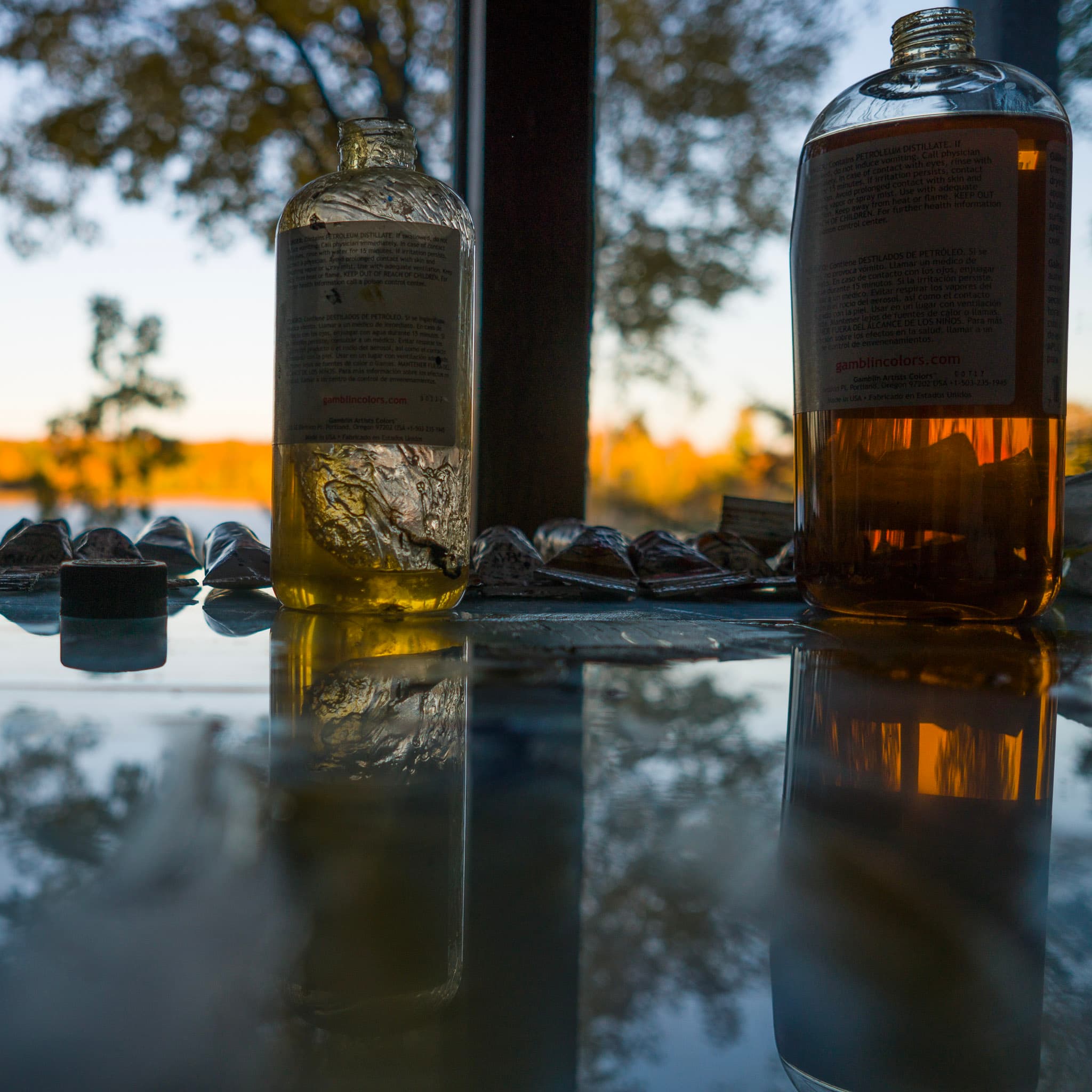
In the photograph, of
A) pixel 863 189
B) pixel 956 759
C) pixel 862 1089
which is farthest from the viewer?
pixel 863 189

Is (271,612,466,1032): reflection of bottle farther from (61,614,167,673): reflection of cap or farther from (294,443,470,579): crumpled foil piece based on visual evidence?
(294,443,470,579): crumpled foil piece

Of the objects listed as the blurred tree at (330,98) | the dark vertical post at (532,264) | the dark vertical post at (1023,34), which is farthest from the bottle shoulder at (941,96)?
the blurred tree at (330,98)

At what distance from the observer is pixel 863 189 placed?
58 cm


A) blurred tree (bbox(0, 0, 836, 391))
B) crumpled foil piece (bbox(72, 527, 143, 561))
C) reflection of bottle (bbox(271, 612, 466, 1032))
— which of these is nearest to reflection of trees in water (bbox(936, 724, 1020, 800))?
reflection of bottle (bbox(271, 612, 466, 1032))

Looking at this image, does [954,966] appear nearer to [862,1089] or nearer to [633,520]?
[862,1089]

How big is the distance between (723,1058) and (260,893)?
8 cm

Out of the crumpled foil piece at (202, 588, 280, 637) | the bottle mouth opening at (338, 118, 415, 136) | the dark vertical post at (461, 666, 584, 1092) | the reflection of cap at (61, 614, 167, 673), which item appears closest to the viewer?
the dark vertical post at (461, 666, 584, 1092)

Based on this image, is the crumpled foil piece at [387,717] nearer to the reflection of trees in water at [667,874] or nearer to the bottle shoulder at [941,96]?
the reflection of trees in water at [667,874]

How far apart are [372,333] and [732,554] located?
0.37m

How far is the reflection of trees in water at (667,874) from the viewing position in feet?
0.42

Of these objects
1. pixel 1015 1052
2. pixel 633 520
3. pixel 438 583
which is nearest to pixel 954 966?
pixel 1015 1052

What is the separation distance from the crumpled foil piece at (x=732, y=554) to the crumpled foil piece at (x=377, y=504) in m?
0.26

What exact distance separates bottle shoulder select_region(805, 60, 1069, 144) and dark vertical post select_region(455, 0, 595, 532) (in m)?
0.55

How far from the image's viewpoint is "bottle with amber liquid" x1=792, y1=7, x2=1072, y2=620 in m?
0.55
